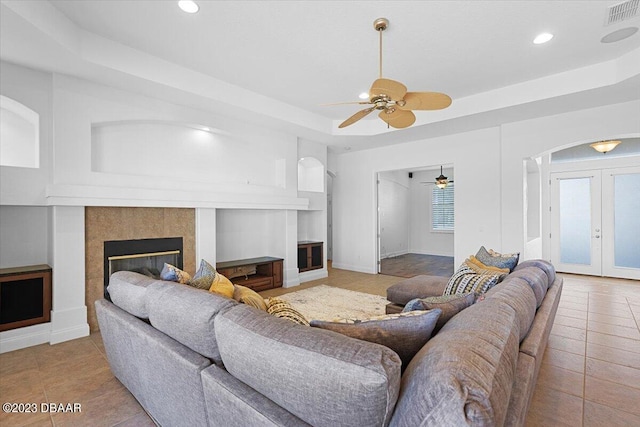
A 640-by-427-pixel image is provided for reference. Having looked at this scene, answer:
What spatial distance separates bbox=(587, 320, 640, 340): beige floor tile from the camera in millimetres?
3215

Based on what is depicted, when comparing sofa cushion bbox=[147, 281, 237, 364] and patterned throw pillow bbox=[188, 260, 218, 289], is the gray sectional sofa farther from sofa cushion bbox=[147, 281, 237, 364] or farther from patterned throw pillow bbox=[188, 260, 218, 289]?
patterned throw pillow bbox=[188, 260, 218, 289]

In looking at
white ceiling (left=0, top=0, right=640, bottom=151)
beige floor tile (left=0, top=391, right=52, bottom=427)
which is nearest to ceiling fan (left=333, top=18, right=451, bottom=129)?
white ceiling (left=0, top=0, right=640, bottom=151)

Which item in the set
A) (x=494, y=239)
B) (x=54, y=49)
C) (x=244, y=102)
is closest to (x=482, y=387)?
(x=54, y=49)

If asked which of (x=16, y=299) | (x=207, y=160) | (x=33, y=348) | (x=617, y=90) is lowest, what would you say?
(x=33, y=348)

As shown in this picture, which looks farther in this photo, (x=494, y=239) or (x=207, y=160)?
(x=494, y=239)

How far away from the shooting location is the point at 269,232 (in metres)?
6.07

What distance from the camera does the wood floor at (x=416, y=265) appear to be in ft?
22.6

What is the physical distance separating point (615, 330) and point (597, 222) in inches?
145

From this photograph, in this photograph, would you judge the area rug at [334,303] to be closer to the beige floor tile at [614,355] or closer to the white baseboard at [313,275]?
the white baseboard at [313,275]

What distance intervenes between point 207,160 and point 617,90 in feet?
18.8

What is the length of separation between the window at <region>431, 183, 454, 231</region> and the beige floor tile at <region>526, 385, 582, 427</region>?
25.2ft

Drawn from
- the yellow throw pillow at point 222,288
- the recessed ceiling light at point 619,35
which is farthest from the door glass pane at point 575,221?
the yellow throw pillow at point 222,288

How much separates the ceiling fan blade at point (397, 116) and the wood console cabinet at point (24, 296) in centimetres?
398

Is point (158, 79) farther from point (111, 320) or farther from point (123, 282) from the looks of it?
point (111, 320)
